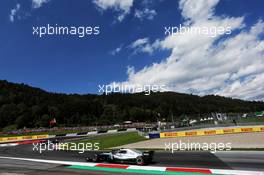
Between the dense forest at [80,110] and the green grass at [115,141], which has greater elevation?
the dense forest at [80,110]

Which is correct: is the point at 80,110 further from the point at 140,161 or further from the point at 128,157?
the point at 140,161

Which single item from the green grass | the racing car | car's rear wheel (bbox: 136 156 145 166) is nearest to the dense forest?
the green grass

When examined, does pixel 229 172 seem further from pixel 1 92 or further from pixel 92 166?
pixel 1 92

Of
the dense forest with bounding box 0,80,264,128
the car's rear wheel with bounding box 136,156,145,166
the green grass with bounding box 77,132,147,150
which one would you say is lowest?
the green grass with bounding box 77,132,147,150

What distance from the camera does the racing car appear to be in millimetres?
20927

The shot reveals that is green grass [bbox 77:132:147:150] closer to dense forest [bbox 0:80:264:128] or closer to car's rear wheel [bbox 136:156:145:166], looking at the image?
car's rear wheel [bbox 136:156:145:166]

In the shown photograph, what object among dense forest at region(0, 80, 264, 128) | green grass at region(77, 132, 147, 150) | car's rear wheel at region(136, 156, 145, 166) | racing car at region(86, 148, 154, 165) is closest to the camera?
car's rear wheel at region(136, 156, 145, 166)

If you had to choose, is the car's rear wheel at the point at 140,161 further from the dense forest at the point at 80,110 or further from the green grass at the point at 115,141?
the dense forest at the point at 80,110

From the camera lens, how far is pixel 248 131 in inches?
1672

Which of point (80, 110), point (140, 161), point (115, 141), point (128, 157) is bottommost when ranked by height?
point (115, 141)

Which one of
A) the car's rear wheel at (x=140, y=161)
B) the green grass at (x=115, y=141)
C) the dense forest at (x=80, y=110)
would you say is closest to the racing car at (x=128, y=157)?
the car's rear wheel at (x=140, y=161)

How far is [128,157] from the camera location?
21.6 metres

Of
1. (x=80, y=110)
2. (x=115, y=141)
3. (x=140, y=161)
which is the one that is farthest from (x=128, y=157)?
(x=80, y=110)

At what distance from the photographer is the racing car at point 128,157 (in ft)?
68.7
